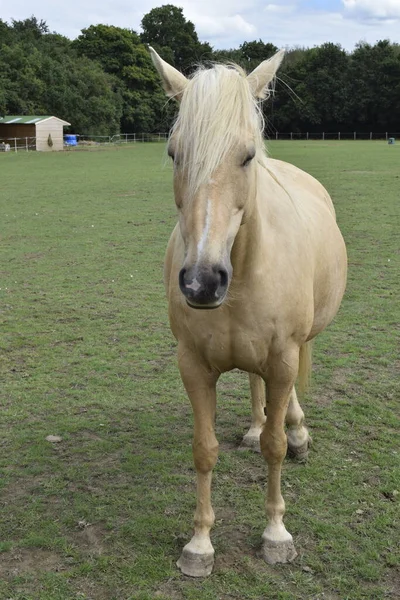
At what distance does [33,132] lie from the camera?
169 ft

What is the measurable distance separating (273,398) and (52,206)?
14.4 metres

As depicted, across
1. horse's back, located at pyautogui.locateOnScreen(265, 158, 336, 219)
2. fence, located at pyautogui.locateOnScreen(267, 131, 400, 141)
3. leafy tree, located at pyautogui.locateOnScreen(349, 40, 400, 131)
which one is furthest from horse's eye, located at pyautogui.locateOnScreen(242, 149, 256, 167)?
leafy tree, located at pyautogui.locateOnScreen(349, 40, 400, 131)

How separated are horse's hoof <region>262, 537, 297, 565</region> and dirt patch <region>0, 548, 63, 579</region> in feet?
3.53

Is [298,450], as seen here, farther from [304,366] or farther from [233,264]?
[233,264]

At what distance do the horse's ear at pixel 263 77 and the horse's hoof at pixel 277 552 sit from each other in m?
2.23

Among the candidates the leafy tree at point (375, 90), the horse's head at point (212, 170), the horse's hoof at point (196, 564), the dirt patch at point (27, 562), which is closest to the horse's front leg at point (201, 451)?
the horse's hoof at point (196, 564)

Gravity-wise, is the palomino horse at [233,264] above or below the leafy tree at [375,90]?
below

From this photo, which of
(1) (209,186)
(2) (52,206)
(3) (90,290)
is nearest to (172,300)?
(1) (209,186)

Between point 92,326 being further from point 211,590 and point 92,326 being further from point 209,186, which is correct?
point 209,186

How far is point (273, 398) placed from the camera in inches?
129

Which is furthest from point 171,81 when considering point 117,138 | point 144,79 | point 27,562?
point 144,79

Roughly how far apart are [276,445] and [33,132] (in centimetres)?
5227

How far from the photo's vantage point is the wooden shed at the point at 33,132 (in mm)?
51094

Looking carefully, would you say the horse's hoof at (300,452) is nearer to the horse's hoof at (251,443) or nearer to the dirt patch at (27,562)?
Answer: the horse's hoof at (251,443)
